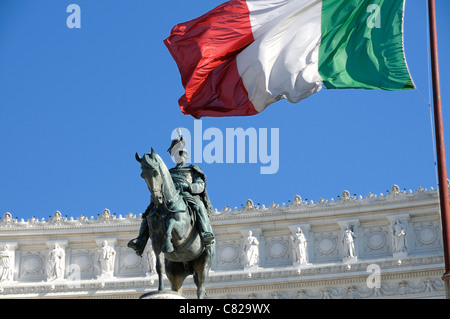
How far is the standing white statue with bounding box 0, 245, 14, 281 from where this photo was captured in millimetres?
46719

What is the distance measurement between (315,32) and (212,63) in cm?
279

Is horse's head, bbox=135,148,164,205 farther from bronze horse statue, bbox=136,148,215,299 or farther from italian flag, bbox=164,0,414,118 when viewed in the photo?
italian flag, bbox=164,0,414,118

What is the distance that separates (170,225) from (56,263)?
2674 centimetres

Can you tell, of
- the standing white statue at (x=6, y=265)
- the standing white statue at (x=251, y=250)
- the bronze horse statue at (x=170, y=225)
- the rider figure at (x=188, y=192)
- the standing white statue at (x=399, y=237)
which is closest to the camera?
the bronze horse statue at (x=170, y=225)

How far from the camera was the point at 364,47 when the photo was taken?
24453mm

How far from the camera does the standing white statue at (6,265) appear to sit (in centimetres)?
4672

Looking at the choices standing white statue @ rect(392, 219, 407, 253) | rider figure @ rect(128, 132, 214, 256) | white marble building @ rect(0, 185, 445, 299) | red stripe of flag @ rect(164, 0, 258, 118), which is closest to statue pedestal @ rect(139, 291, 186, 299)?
rider figure @ rect(128, 132, 214, 256)

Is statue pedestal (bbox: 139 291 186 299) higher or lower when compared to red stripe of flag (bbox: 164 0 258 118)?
lower

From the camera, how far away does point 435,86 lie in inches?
871

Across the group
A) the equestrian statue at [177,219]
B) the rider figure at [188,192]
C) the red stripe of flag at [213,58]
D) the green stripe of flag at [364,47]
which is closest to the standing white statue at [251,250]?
the red stripe of flag at [213,58]

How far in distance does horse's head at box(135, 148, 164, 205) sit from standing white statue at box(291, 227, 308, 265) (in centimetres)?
2449

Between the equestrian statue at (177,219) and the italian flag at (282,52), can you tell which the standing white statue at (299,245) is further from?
the equestrian statue at (177,219)
